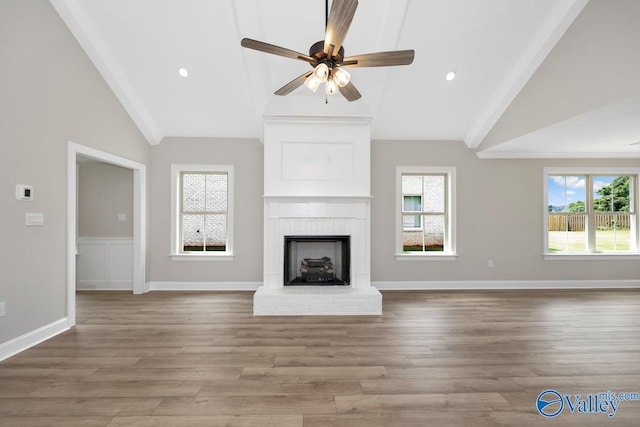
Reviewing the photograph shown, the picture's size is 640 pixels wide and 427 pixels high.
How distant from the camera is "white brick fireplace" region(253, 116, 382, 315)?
4164 millimetres

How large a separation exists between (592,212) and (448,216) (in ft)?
8.34

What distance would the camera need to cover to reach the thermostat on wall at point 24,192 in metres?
2.76

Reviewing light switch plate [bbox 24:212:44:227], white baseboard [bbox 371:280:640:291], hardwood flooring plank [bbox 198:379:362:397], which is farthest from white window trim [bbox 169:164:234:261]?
hardwood flooring plank [bbox 198:379:362:397]

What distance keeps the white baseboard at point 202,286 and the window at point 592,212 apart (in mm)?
5256

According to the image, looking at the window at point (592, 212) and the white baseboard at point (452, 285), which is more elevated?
the window at point (592, 212)

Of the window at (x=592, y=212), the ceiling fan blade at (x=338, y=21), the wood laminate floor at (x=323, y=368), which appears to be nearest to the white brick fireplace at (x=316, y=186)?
the wood laminate floor at (x=323, y=368)

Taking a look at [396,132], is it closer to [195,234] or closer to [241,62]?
[241,62]

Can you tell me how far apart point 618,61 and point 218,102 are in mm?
4435

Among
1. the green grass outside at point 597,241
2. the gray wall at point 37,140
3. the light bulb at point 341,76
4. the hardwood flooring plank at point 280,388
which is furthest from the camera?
the green grass outside at point 597,241

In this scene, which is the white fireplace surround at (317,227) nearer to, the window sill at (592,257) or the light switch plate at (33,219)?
the light switch plate at (33,219)

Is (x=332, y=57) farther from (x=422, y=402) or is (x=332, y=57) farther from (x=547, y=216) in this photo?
(x=547, y=216)

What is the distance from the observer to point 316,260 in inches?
171

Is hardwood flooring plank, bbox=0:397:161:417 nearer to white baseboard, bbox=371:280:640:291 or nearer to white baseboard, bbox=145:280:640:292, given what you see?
white baseboard, bbox=145:280:640:292

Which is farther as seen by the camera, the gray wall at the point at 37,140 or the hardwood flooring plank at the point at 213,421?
the gray wall at the point at 37,140
